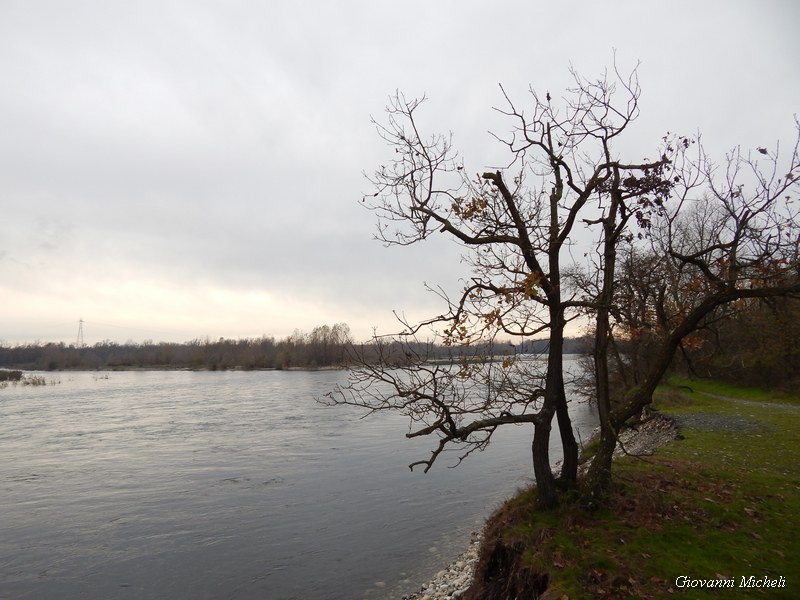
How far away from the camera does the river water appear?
9.87 metres

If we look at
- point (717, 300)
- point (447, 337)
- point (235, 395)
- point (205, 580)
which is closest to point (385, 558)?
point (205, 580)

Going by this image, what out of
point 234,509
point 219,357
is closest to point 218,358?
point 219,357

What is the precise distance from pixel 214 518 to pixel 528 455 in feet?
38.1

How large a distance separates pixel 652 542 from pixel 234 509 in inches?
434

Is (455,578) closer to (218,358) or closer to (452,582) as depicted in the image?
(452,582)

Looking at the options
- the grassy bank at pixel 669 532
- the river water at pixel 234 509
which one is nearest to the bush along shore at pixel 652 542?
the grassy bank at pixel 669 532

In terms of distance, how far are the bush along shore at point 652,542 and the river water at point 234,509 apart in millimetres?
2166

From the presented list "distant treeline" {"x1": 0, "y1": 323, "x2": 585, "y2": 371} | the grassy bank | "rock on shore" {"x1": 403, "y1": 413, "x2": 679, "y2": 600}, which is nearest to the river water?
"rock on shore" {"x1": 403, "y1": 413, "x2": 679, "y2": 600}

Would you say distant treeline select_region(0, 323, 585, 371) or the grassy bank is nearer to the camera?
the grassy bank

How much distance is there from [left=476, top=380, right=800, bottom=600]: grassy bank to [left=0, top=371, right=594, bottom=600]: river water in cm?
345

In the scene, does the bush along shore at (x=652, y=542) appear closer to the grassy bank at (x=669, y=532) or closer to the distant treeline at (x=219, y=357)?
the grassy bank at (x=669, y=532)

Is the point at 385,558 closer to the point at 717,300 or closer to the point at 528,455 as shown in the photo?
the point at 717,300

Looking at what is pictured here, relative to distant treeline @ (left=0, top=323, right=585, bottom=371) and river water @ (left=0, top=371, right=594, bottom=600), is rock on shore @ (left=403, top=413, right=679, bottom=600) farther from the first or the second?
distant treeline @ (left=0, top=323, right=585, bottom=371)

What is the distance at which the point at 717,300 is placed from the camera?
23.5 feet
